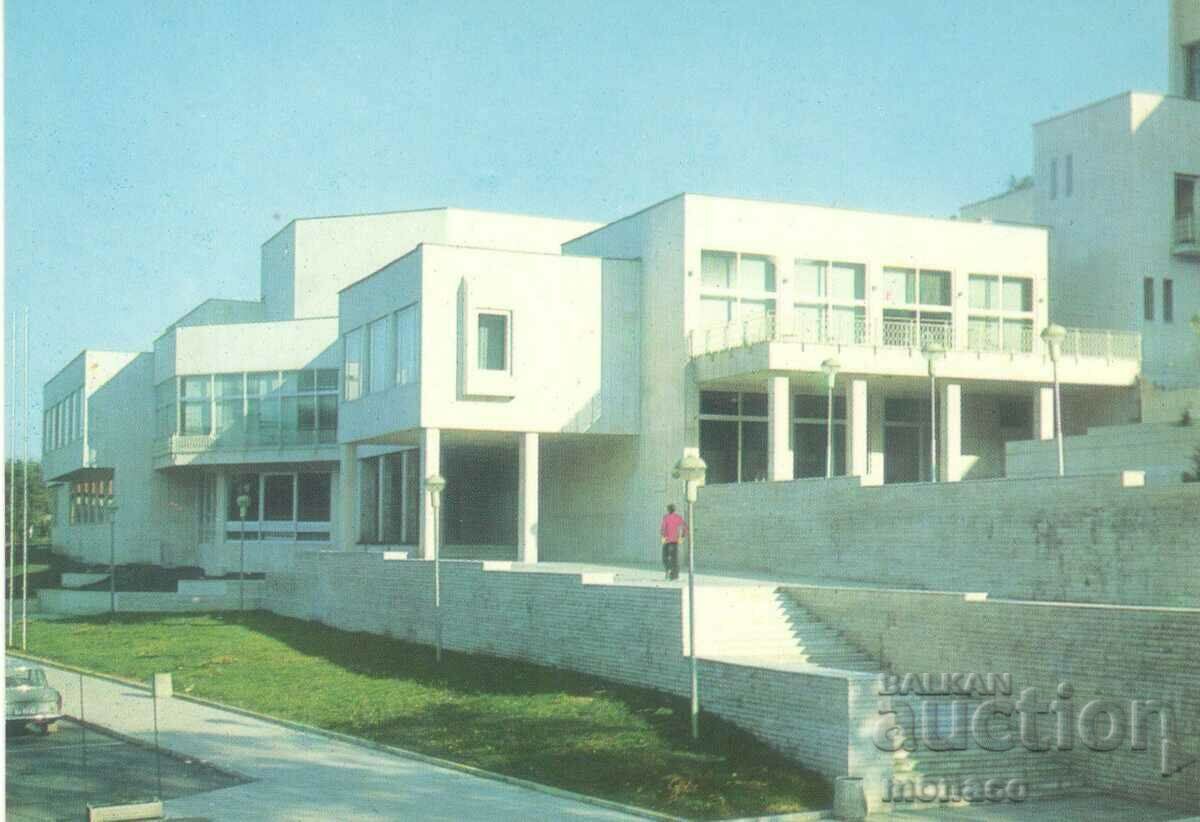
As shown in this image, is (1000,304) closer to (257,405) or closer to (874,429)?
(874,429)

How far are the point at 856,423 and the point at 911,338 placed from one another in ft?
7.94

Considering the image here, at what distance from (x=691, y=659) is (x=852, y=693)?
9.96ft

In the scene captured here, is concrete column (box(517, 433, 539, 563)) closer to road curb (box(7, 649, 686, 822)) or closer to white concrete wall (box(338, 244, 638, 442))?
white concrete wall (box(338, 244, 638, 442))

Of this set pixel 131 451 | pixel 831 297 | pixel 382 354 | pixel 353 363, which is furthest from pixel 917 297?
pixel 131 451

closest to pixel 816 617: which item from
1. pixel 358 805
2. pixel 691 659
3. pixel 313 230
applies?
pixel 691 659

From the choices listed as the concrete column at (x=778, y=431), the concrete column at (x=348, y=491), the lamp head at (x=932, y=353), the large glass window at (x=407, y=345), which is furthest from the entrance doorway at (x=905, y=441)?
the concrete column at (x=348, y=491)

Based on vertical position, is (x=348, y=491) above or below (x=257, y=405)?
Result: below

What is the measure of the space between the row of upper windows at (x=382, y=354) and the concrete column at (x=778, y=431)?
7.59 meters

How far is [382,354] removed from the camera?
3509 centimetres

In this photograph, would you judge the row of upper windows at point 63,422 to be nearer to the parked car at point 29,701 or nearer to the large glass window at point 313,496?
the large glass window at point 313,496

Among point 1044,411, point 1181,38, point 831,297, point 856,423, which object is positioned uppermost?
point 1181,38

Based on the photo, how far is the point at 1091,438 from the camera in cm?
2795

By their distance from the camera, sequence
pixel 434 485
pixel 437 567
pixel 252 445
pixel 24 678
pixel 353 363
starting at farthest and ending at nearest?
pixel 252 445 < pixel 353 363 < pixel 437 567 < pixel 434 485 < pixel 24 678

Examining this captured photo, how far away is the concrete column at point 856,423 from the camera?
31.0m
